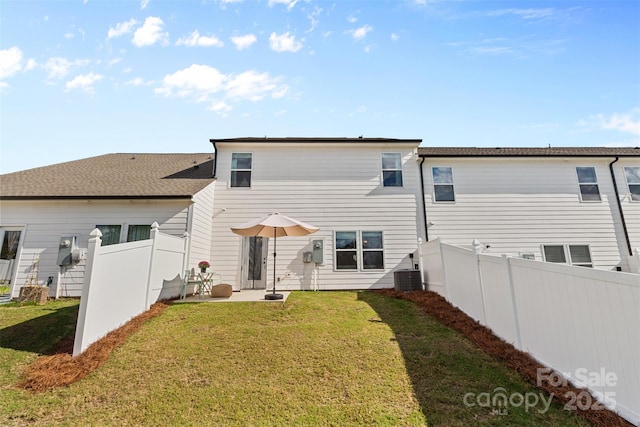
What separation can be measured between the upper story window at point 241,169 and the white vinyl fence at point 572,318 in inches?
337

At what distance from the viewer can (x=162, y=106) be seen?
948 cm

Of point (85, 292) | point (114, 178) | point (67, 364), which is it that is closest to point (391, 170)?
point (85, 292)

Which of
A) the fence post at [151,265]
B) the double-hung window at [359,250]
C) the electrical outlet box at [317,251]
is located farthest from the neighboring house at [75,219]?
the double-hung window at [359,250]

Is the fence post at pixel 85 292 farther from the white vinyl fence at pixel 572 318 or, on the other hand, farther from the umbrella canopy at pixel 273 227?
the white vinyl fence at pixel 572 318

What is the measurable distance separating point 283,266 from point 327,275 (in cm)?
171

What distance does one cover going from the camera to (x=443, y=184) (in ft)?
37.2

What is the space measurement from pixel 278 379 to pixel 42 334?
5.02 meters

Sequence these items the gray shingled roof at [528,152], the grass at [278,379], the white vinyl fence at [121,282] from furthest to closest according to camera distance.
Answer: the gray shingled roof at [528,152], the white vinyl fence at [121,282], the grass at [278,379]

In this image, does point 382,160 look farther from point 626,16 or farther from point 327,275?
point 626,16

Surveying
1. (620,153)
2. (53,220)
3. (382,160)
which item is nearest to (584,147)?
(620,153)

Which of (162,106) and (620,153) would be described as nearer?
(162,106)

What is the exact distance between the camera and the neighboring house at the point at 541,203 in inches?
425

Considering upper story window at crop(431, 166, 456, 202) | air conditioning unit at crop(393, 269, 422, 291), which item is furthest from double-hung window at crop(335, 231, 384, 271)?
upper story window at crop(431, 166, 456, 202)

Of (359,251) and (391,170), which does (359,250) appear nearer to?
(359,251)
